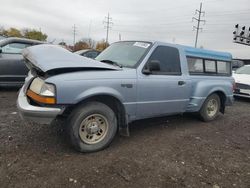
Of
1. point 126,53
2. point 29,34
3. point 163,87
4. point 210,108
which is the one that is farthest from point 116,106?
point 29,34

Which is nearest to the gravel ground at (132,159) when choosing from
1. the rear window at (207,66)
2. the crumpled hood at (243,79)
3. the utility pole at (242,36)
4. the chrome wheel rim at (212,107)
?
the chrome wheel rim at (212,107)

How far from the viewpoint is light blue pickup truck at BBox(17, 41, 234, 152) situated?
3.32 meters

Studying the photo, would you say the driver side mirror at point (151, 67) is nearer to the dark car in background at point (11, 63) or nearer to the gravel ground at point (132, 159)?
the gravel ground at point (132, 159)

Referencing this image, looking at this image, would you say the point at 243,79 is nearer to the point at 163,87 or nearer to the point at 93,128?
the point at 163,87

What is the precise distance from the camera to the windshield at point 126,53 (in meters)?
4.36

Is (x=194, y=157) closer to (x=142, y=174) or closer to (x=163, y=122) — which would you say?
(x=142, y=174)

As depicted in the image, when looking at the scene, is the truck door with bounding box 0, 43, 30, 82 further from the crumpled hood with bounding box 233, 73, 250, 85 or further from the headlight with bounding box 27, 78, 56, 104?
the crumpled hood with bounding box 233, 73, 250, 85

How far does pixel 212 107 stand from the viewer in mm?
6020

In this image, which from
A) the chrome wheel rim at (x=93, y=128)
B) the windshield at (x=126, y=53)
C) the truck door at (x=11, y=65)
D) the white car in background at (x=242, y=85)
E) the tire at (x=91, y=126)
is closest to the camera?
the tire at (x=91, y=126)

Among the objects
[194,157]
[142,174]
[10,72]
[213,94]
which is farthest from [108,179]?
[10,72]

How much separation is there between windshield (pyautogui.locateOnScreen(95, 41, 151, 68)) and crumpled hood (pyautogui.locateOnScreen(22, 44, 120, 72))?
0.44 metres

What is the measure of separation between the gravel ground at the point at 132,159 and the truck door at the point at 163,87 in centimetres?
54

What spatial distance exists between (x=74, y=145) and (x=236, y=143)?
122 inches

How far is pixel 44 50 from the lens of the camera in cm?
386
